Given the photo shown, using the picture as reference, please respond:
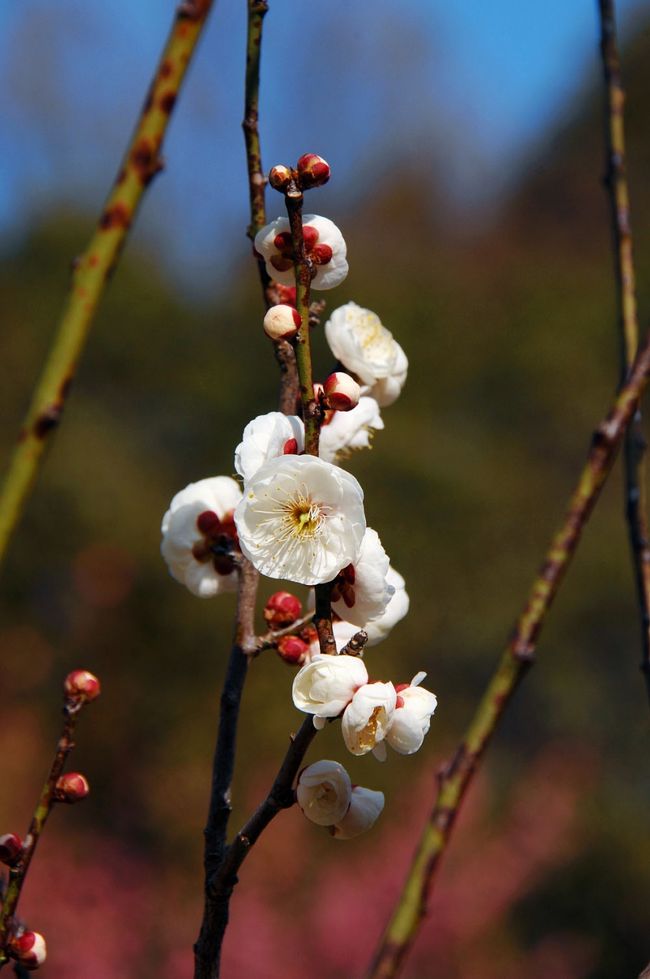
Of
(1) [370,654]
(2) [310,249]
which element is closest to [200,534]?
(2) [310,249]

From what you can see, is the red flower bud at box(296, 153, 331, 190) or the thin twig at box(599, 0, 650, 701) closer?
the red flower bud at box(296, 153, 331, 190)

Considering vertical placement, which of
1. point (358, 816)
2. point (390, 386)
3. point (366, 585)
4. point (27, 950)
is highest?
point (390, 386)

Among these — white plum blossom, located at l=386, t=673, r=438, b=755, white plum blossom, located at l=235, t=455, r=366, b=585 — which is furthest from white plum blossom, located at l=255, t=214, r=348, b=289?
white plum blossom, located at l=386, t=673, r=438, b=755

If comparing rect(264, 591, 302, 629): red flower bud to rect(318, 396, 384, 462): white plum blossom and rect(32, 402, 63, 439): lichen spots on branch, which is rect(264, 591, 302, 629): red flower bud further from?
rect(32, 402, 63, 439): lichen spots on branch

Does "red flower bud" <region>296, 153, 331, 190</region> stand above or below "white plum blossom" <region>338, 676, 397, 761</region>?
above

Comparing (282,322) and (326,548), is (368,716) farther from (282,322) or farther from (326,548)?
(282,322)
